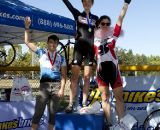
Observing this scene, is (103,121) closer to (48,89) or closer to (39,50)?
(48,89)


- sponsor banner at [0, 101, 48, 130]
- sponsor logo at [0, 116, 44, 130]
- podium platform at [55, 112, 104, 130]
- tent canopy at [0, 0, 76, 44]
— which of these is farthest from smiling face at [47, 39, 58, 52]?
tent canopy at [0, 0, 76, 44]

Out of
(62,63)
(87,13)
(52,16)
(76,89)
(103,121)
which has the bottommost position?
(103,121)

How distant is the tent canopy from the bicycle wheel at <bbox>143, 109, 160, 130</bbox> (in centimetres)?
435

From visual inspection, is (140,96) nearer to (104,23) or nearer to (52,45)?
(104,23)

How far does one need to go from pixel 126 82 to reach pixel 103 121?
57.8 inches

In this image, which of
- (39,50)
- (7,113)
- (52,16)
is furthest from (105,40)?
(52,16)

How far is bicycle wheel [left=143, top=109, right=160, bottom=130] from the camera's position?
269 inches

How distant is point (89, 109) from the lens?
5.96 m

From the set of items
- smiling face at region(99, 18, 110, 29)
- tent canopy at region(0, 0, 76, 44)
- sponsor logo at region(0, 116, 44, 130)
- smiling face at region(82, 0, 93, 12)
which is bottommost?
sponsor logo at region(0, 116, 44, 130)

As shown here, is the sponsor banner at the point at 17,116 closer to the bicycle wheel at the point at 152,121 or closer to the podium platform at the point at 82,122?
the podium platform at the point at 82,122

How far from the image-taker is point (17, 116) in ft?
24.2

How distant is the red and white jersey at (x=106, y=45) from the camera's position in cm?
592

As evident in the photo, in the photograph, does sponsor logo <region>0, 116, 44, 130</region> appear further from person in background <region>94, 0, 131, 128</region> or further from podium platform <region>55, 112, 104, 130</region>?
person in background <region>94, 0, 131, 128</region>

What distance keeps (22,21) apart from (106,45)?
4096 mm
